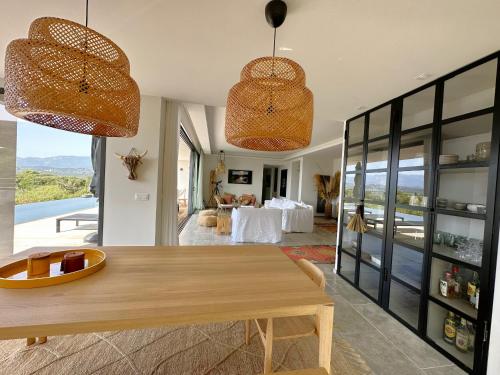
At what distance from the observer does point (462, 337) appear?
1.77m

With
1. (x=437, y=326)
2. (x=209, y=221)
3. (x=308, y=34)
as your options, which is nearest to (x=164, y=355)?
(x=437, y=326)

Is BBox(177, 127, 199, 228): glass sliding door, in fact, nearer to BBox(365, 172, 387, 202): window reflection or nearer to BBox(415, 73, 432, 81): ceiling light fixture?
BBox(365, 172, 387, 202): window reflection

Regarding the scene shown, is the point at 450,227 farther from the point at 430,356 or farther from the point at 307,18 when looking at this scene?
the point at 307,18

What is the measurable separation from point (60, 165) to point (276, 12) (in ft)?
10.1

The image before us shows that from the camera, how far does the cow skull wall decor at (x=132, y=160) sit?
2.72 m

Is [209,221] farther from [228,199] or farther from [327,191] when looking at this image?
[327,191]

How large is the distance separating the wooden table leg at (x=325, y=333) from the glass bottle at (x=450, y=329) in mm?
1568

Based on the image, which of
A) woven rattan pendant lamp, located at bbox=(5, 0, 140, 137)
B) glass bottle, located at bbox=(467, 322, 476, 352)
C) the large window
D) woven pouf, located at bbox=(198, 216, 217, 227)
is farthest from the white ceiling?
woven pouf, located at bbox=(198, 216, 217, 227)

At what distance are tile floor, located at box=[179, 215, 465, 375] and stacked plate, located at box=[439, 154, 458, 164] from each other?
1624 millimetres

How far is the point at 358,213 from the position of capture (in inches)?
113

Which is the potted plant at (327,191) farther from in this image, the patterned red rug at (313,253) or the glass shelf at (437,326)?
the glass shelf at (437,326)

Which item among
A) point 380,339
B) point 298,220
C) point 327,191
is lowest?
point 380,339

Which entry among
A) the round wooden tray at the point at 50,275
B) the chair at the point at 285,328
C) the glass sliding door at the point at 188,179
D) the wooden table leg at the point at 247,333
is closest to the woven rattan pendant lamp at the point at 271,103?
the chair at the point at 285,328

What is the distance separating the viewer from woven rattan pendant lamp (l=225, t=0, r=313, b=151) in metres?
1.10
